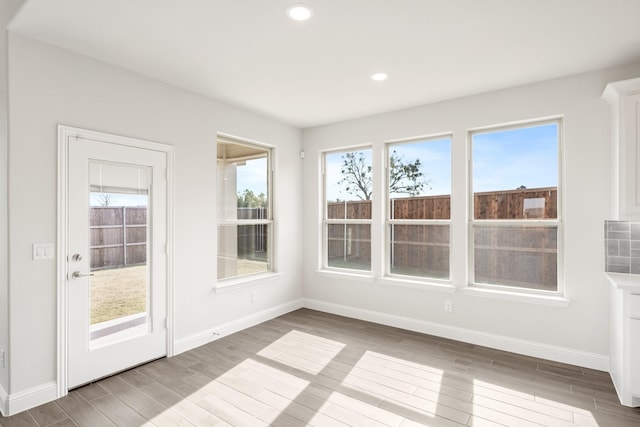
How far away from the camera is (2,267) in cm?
259

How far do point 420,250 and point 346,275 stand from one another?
1102 millimetres

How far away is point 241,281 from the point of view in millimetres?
4301

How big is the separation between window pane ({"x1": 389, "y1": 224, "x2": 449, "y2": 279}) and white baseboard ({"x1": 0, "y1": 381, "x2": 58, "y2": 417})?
3.64 meters

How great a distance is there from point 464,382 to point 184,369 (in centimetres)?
251

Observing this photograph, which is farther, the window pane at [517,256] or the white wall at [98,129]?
the window pane at [517,256]

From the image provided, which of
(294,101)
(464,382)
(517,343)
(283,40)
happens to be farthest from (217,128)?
(517,343)

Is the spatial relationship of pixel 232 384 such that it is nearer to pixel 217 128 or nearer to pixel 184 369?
pixel 184 369

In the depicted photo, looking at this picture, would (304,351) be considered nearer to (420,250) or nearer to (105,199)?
(420,250)

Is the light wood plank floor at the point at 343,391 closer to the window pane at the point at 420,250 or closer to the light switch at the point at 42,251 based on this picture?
the window pane at the point at 420,250

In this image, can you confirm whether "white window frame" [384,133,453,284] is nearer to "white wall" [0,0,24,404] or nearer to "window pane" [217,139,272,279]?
"window pane" [217,139,272,279]

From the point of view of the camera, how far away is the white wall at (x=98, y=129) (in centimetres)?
250

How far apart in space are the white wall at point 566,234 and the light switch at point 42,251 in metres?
3.43

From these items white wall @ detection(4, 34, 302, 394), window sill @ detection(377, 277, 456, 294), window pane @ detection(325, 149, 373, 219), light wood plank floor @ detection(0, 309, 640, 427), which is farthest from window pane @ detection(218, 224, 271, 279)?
window sill @ detection(377, 277, 456, 294)

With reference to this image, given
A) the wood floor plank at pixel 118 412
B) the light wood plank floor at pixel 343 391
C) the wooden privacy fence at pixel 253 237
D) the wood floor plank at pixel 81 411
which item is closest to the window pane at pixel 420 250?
the light wood plank floor at pixel 343 391
